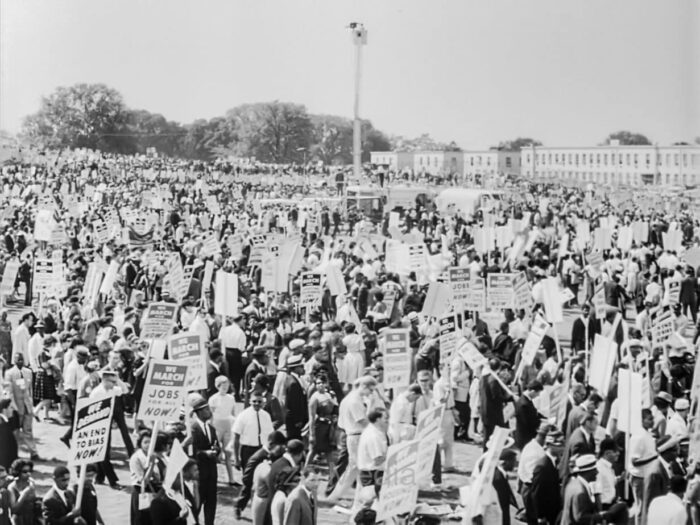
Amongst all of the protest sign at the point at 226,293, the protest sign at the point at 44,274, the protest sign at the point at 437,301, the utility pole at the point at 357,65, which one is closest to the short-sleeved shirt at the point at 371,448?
the protest sign at the point at 226,293

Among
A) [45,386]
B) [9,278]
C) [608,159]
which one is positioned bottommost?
[45,386]

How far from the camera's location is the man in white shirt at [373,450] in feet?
32.0

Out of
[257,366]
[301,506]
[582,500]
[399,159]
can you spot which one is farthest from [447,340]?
[399,159]

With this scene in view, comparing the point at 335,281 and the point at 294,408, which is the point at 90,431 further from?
the point at 335,281

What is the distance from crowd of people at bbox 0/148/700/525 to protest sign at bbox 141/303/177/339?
0.96ft

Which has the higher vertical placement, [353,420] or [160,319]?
[160,319]

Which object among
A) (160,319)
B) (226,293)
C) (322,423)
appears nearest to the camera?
(322,423)

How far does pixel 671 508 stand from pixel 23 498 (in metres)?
4.89

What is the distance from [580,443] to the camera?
374 inches

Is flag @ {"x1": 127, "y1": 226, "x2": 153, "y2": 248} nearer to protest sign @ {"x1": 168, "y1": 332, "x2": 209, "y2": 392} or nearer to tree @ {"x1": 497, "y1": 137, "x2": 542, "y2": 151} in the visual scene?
protest sign @ {"x1": 168, "y1": 332, "x2": 209, "y2": 392}

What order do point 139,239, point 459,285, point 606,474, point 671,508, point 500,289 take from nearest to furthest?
point 671,508 < point 606,474 < point 459,285 < point 500,289 < point 139,239

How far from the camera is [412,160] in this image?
128375mm

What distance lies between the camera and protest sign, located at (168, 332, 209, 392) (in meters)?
11.2

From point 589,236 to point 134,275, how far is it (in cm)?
1300
